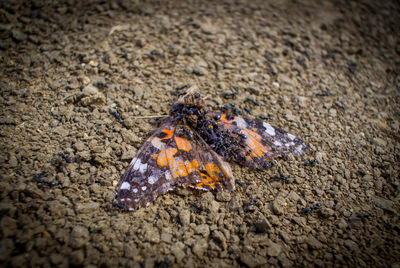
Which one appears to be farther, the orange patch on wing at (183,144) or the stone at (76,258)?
the orange patch on wing at (183,144)

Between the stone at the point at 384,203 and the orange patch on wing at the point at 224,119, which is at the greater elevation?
the orange patch on wing at the point at 224,119

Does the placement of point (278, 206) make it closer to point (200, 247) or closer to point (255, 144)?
point (255, 144)

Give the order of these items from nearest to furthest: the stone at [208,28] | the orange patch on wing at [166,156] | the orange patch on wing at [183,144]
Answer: the orange patch on wing at [166,156] → the orange patch on wing at [183,144] → the stone at [208,28]

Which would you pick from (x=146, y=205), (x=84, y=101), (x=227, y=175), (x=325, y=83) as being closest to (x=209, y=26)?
(x=325, y=83)

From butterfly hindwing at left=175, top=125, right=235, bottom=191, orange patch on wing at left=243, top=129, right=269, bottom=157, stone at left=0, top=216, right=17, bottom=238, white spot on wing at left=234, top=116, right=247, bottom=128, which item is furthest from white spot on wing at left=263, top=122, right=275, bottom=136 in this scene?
stone at left=0, top=216, right=17, bottom=238

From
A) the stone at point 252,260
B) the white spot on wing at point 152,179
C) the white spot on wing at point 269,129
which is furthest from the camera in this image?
the white spot on wing at point 269,129

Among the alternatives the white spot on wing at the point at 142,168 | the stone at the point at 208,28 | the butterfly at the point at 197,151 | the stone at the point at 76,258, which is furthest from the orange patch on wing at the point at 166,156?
the stone at the point at 208,28

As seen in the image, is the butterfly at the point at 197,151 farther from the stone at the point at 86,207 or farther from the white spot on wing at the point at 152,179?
the stone at the point at 86,207

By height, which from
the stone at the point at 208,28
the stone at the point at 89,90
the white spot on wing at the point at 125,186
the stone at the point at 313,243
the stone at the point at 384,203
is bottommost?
the stone at the point at 313,243
